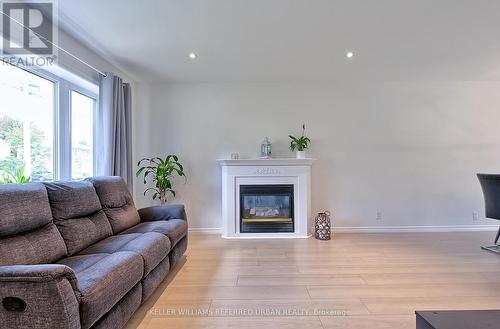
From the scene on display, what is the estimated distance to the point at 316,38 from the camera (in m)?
3.05

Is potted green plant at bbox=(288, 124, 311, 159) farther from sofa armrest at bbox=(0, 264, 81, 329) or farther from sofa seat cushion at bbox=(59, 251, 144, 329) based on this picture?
sofa armrest at bbox=(0, 264, 81, 329)

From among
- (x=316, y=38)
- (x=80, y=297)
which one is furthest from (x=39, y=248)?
(x=316, y=38)

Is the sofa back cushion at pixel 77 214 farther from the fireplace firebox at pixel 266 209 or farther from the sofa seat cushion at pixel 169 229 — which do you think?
the fireplace firebox at pixel 266 209

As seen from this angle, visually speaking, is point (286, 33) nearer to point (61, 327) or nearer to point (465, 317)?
point (465, 317)

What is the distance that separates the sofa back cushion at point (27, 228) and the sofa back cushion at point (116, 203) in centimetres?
73

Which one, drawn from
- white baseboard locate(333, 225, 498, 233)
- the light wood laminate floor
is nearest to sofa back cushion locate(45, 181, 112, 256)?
the light wood laminate floor

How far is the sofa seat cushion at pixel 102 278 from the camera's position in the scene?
55.1 inches

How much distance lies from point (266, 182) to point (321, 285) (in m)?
2.04

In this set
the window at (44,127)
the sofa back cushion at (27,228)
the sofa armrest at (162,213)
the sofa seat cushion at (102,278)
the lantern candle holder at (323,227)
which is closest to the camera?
the sofa seat cushion at (102,278)

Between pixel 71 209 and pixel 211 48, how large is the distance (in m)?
2.29

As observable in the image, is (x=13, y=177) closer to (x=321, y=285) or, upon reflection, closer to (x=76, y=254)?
(x=76, y=254)

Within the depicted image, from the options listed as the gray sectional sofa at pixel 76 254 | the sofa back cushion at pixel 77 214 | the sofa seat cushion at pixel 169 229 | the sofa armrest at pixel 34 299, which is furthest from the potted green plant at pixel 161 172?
the sofa armrest at pixel 34 299

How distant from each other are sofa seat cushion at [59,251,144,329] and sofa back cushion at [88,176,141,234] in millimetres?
805

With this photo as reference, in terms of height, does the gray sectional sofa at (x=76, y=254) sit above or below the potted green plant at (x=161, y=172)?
below
